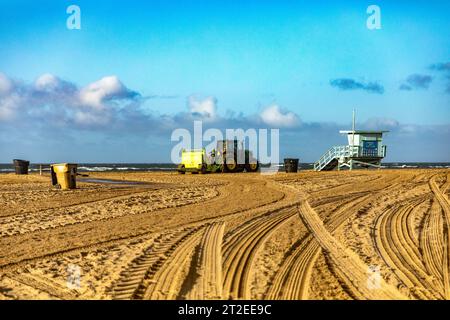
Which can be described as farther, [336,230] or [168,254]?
[336,230]

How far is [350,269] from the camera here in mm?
6852

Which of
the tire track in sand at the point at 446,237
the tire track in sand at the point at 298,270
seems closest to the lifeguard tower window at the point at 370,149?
the tire track in sand at the point at 446,237

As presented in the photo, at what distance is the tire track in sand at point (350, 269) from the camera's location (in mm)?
5699

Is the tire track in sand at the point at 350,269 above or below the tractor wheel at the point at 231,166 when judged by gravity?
below

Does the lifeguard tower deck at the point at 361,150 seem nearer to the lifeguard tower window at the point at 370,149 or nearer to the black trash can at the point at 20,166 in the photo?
the lifeguard tower window at the point at 370,149

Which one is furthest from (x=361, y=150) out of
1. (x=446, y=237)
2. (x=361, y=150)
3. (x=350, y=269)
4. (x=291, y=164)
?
(x=350, y=269)

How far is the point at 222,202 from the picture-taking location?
1516 cm

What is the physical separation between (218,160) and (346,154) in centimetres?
1236

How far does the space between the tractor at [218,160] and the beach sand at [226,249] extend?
2284cm

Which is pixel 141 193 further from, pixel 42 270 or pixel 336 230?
pixel 42 270

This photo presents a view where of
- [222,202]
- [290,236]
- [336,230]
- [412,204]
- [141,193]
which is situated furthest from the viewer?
[141,193]

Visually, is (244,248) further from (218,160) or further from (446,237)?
(218,160)
